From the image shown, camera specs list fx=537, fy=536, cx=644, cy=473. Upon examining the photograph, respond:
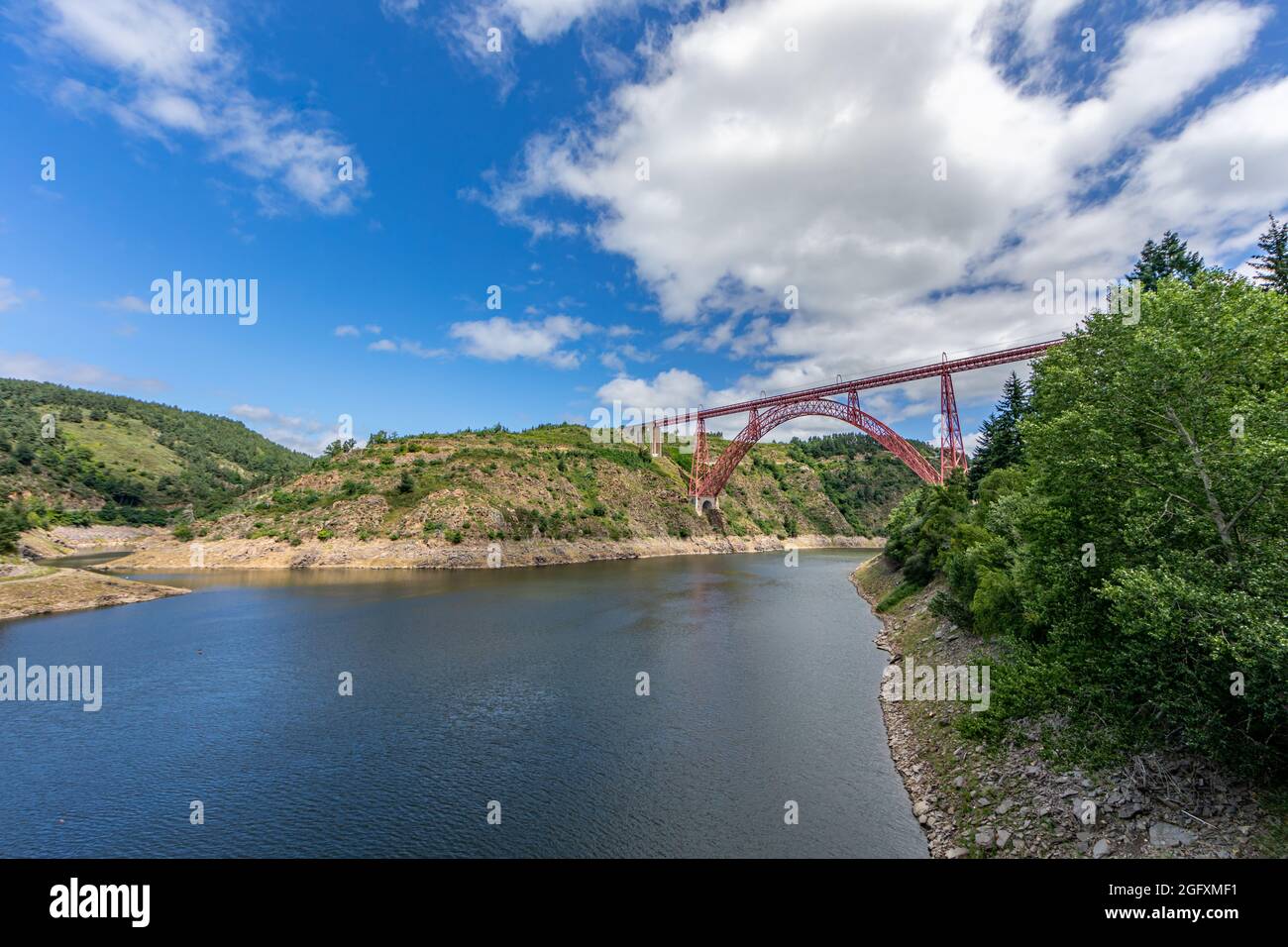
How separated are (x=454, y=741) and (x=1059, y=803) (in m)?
15.4

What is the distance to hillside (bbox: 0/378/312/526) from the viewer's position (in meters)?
88.8

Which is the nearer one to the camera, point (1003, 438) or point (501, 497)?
point (1003, 438)

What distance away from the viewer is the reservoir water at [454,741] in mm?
11805

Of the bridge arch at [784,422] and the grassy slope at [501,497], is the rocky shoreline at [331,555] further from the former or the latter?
the bridge arch at [784,422]

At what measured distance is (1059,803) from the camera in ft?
34.4

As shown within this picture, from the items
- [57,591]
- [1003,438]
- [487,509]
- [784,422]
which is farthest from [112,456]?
[1003,438]

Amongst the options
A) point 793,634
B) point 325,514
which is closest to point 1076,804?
point 793,634

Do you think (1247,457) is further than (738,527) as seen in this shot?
No

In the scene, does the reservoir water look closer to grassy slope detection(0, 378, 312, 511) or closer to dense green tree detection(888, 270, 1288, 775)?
dense green tree detection(888, 270, 1288, 775)

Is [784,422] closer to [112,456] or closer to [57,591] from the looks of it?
[57,591]

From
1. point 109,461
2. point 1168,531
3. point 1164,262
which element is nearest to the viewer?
point 1168,531
